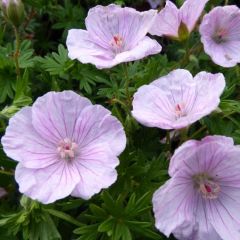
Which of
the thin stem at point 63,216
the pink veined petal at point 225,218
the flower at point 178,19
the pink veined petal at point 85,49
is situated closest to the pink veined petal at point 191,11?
the flower at point 178,19

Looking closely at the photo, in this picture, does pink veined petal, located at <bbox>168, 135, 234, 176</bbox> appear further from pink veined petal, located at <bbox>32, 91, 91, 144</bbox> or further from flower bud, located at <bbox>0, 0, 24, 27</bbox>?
flower bud, located at <bbox>0, 0, 24, 27</bbox>

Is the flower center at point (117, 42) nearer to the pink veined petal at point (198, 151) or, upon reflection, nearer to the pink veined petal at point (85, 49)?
the pink veined petal at point (85, 49)

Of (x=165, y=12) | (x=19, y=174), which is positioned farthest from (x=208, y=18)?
(x=19, y=174)

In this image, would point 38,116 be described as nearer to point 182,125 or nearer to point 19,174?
point 19,174

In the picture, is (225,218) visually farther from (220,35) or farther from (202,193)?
(220,35)

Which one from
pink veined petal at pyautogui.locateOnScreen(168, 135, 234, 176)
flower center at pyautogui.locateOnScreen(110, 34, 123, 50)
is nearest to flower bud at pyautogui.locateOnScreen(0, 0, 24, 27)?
flower center at pyautogui.locateOnScreen(110, 34, 123, 50)
